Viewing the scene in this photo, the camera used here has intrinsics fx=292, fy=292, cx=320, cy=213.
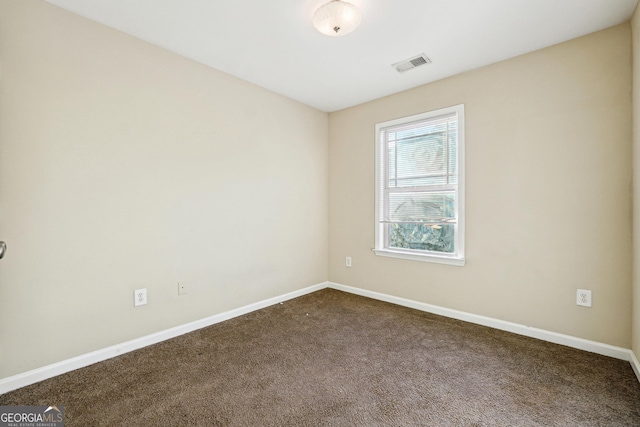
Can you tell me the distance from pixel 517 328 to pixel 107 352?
3.28 metres

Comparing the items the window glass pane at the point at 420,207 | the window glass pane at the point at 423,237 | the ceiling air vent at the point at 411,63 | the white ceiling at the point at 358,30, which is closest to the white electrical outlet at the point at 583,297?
the window glass pane at the point at 423,237

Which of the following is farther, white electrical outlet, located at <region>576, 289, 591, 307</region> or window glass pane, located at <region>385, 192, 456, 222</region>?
window glass pane, located at <region>385, 192, 456, 222</region>

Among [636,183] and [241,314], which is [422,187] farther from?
[241,314]

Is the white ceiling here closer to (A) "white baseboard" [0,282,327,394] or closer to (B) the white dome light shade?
(B) the white dome light shade

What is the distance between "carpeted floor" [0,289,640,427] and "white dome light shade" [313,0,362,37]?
2306 mm

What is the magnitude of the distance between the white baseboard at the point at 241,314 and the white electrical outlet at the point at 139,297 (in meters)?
0.28

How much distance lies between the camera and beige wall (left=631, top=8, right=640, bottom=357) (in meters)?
1.89

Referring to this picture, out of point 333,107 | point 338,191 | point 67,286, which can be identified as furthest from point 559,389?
point 333,107

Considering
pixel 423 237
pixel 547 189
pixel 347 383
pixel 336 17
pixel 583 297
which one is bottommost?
pixel 347 383

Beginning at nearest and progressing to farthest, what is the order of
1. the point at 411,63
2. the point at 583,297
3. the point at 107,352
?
the point at 107,352, the point at 583,297, the point at 411,63


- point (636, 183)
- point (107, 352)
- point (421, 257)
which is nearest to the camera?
point (636, 183)

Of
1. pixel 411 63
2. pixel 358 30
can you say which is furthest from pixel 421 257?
pixel 358 30

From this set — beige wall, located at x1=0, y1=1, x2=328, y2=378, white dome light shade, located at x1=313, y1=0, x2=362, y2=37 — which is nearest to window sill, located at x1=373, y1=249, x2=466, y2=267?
beige wall, located at x1=0, y1=1, x2=328, y2=378

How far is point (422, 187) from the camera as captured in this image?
3158 millimetres
